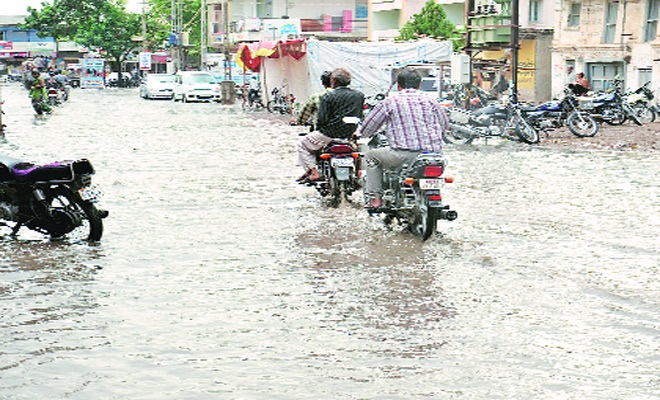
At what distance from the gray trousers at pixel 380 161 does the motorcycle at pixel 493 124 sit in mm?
12858

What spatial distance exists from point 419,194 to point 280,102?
29884mm

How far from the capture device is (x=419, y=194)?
1020 cm

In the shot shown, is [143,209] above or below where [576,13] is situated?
below

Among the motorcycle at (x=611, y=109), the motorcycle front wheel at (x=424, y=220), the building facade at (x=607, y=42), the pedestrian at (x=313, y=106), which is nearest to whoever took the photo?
the motorcycle front wheel at (x=424, y=220)

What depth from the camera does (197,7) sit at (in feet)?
312

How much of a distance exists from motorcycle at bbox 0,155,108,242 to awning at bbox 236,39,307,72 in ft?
87.8

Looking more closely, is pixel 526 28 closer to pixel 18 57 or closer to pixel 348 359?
pixel 348 359

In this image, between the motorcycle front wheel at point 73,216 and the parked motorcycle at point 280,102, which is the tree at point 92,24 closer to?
the parked motorcycle at point 280,102

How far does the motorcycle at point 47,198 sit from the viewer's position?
32.7 ft

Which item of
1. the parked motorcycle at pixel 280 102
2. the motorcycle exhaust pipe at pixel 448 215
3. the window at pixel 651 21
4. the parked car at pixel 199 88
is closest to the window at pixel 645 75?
the window at pixel 651 21

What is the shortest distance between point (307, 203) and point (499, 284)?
17.0ft

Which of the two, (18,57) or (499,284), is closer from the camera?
(499,284)

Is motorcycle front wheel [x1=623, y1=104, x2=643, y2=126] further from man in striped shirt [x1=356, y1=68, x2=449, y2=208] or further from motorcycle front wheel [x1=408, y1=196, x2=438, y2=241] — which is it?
motorcycle front wheel [x1=408, y1=196, x2=438, y2=241]

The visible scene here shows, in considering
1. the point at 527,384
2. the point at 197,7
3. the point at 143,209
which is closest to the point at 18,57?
the point at 197,7
